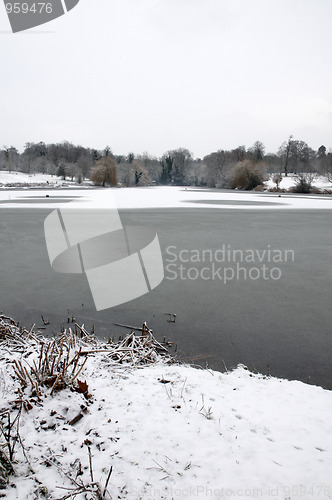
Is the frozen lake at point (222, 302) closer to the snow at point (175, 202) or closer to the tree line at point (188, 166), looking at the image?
the snow at point (175, 202)

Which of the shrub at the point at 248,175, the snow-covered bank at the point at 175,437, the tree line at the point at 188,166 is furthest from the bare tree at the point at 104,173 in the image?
the snow-covered bank at the point at 175,437

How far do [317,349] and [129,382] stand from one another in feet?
7.55

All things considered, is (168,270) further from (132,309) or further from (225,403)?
(225,403)

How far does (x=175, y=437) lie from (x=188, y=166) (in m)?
124

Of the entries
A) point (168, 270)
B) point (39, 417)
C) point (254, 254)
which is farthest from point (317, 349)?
point (254, 254)

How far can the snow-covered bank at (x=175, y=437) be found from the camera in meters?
1.92

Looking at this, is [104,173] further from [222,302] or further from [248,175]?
[222,302]

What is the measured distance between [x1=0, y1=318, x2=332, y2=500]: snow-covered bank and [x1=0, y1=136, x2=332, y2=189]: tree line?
51.5 m

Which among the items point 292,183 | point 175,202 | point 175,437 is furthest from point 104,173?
point 175,437

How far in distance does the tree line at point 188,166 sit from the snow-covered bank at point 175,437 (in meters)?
51.5

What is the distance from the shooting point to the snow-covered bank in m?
1.92

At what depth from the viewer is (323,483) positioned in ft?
6.43

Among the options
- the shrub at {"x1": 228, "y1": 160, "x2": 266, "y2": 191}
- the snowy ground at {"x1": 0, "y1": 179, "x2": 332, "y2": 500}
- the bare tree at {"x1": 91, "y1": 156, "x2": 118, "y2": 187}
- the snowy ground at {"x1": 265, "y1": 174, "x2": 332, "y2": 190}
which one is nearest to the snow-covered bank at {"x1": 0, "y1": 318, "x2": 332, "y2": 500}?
the snowy ground at {"x1": 0, "y1": 179, "x2": 332, "y2": 500}

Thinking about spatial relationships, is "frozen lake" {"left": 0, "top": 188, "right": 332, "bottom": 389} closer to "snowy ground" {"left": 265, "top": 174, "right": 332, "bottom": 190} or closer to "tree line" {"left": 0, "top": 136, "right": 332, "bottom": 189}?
"tree line" {"left": 0, "top": 136, "right": 332, "bottom": 189}
